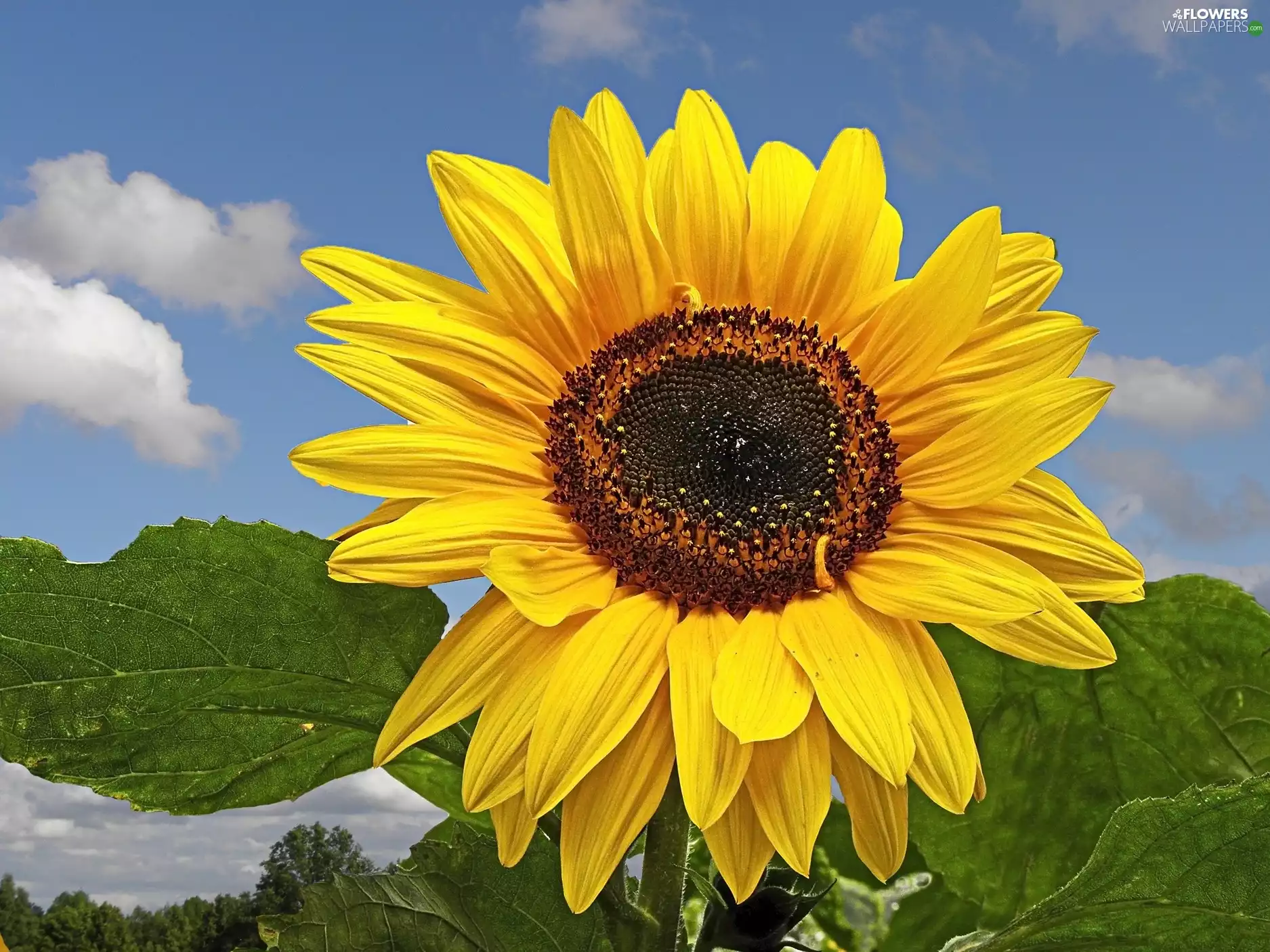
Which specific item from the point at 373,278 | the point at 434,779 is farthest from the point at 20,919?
the point at 373,278

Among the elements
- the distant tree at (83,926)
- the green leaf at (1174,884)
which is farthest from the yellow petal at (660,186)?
the distant tree at (83,926)

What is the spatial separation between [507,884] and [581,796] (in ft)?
0.80

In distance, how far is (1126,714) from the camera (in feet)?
5.59

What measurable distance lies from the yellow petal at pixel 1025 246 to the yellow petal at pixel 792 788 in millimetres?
648

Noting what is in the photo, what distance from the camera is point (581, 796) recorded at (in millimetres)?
1181

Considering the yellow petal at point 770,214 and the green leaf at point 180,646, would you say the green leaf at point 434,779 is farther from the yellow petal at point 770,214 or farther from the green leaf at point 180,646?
the yellow petal at point 770,214

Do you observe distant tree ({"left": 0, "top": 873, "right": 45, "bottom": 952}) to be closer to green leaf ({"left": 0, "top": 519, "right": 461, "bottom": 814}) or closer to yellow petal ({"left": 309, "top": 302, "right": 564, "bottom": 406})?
green leaf ({"left": 0, "top": 519, "right": 461, "bottom": 814})

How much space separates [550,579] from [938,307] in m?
0.54

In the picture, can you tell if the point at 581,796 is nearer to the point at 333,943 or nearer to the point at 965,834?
the point at 333,943

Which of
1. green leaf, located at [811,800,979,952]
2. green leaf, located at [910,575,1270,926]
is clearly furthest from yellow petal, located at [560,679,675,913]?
green leaf, located at [811,800,979,952]

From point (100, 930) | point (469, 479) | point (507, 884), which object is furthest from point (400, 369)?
point (100, 930)

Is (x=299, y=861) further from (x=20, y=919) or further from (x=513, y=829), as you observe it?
(x=20, y=919)

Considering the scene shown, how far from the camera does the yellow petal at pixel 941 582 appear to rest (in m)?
1.21

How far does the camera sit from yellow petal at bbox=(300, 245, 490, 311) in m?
1.45
